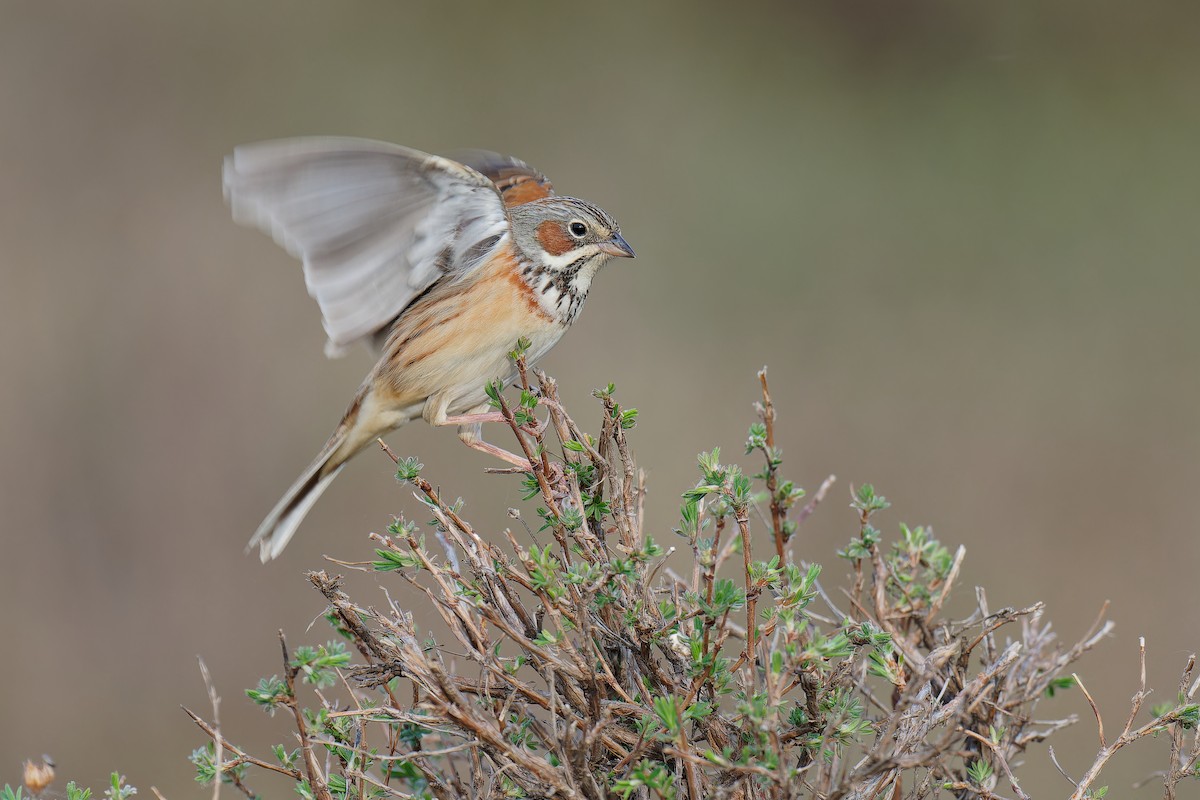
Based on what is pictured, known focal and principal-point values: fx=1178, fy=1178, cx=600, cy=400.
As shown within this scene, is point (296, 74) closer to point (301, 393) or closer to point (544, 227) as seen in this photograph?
point (301, 393)

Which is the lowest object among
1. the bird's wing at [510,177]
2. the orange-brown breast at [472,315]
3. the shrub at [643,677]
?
the shrub at [643,677]

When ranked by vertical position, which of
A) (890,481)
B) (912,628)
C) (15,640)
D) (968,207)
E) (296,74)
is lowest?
(15,640)

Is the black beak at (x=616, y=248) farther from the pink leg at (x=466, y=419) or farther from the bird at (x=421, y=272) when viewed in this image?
the pink leg at (x=466, y=419)

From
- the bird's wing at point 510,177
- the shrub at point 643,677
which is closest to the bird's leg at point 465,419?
the bird's wing at point 510,177

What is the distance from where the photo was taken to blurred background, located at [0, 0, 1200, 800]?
6180 mm

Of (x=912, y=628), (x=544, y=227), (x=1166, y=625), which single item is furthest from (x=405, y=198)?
(x=1166, y=625)

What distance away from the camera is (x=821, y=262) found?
7914 millimetres

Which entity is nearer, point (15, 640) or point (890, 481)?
point (15, 640)

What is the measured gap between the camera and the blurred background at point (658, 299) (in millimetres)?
6180

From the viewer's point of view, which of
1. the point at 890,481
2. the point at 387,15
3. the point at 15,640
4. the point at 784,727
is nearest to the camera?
the point at 784,727

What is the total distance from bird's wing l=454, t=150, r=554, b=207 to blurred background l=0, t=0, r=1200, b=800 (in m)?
2.33

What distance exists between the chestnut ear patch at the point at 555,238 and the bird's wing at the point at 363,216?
0.13 meters

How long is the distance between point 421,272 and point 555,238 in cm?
44

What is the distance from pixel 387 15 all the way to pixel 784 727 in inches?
297
